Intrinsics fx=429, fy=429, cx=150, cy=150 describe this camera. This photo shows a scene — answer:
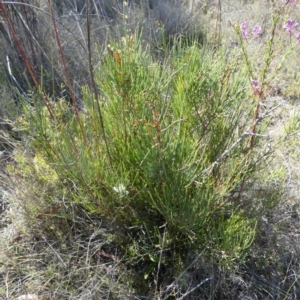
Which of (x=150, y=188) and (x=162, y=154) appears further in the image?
(x=150, y=188)

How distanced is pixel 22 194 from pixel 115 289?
21.8 inches

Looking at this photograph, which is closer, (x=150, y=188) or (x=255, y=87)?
(x=255, y=87)

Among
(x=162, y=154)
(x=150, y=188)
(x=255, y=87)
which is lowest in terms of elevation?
(x=150, y=188)

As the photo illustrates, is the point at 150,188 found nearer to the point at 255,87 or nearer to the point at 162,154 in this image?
the point at 162,154

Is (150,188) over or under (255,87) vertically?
under

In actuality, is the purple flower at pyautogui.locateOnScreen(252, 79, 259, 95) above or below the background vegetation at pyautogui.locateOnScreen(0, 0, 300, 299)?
above

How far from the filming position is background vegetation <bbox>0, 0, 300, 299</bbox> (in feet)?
4.60

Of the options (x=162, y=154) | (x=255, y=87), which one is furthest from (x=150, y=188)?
(x=255, y=87)

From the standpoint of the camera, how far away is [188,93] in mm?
1472

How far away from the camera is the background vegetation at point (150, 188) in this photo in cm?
140

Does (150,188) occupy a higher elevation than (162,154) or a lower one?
lower

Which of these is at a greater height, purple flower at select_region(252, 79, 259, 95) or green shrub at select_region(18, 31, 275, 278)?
purple flower at select_region(252, 79, 259, 95)

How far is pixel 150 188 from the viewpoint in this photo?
152 cm

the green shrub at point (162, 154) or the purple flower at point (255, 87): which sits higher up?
the purple flower at point (255, 87)
